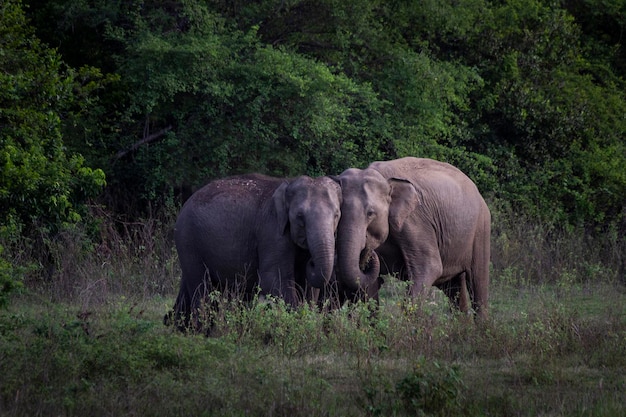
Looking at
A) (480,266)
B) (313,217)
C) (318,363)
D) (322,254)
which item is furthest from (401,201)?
(318,363)

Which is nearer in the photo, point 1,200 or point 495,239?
point 1,200

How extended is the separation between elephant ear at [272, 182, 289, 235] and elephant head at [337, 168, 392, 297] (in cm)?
60

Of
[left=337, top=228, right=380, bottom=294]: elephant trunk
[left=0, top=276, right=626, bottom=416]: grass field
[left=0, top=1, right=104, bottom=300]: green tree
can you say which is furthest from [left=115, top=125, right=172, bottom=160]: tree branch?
[left=337, top=228, right=380, bottom=294]: elephant trunk

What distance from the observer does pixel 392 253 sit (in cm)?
1266

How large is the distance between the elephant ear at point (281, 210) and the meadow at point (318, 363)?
1.04 m

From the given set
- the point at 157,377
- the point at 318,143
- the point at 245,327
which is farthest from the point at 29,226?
the point at 157,377

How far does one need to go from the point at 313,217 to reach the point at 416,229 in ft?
5.95

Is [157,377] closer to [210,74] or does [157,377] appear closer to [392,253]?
[392,253]

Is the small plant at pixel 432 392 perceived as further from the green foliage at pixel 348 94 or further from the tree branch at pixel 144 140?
the tree branch at pixel 144 140

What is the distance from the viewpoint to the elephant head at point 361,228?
1159cm

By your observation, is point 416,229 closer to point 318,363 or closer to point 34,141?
point 318,363

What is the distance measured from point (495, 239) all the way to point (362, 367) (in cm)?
887

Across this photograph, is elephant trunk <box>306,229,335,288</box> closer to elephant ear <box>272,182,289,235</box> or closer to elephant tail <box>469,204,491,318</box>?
elephant ear <box>272,182,289,235</box>

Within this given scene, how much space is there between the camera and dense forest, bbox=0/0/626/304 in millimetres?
15750
